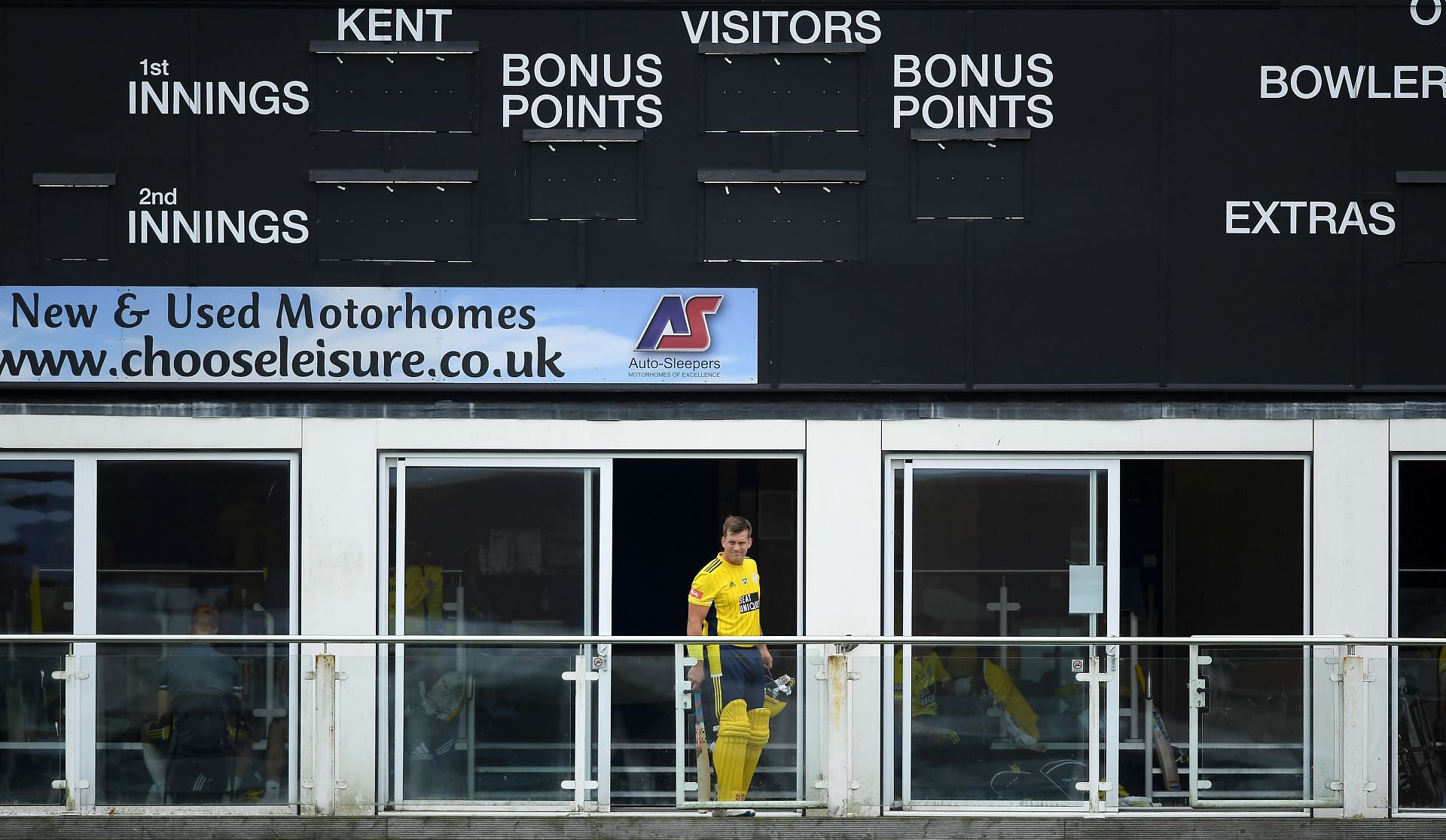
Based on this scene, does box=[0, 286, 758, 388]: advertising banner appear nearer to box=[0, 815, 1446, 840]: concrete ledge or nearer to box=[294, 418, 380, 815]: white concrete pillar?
box=[294, 418, 380, 815]: white concrete pillar

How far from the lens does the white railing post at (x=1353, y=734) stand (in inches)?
307

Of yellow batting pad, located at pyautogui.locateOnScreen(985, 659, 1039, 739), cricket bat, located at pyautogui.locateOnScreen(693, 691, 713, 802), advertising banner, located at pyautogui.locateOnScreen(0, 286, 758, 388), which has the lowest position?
cricket bat, located at pyautogui.locateOnScreen(693, 691, 713, 802)

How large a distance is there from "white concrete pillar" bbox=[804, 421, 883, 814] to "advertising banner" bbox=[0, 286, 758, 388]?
27.4 inches

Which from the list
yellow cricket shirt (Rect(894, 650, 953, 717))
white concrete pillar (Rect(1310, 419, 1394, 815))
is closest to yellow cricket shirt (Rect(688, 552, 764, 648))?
yellow cricket shirt (Rect(894, 650, 953, 717))

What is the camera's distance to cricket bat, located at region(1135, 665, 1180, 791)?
25.4 feet

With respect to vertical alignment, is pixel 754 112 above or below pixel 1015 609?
above

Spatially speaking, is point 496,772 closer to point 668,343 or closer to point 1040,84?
point 668,343

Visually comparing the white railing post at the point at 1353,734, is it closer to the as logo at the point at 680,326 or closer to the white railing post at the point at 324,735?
the as logo at the point at 680,326

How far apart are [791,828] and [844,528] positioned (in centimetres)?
210

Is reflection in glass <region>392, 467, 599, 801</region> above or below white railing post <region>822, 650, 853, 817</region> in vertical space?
above

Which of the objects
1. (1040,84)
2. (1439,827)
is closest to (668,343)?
(1040,84)

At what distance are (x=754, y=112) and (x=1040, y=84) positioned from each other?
6.09ft

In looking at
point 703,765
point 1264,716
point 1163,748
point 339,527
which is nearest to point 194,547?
point 339,527

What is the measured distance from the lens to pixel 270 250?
30.3ft
